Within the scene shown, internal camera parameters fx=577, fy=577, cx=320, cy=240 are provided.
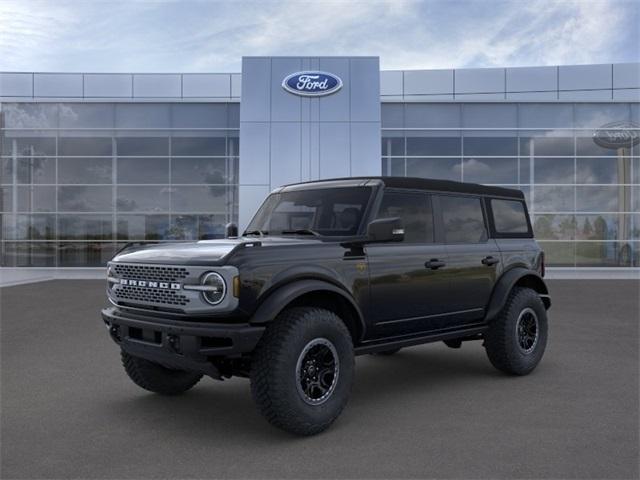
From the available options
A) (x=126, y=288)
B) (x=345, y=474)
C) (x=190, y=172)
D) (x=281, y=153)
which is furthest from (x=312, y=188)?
(x=190, y=172)

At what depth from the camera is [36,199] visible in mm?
25016

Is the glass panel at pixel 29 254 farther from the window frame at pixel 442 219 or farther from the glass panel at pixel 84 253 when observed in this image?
the window frame at pixel 442 219

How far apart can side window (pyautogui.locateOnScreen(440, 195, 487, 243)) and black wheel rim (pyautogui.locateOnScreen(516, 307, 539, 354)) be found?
1.00 meters

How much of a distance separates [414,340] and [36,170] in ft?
79.9

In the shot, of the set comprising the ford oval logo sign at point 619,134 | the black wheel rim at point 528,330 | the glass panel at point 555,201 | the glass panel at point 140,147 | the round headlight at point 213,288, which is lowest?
the black wheel rim at point 528,330

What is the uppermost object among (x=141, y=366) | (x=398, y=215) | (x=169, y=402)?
(x=398, y=215)

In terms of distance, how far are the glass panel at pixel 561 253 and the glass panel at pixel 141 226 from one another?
648 inches

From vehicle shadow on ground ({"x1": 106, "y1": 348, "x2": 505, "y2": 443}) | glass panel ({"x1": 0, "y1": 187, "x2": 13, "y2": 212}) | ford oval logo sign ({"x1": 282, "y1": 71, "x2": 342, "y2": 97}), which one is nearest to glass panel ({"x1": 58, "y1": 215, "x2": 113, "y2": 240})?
glass panel ({"x1": 0, "y1": 187, "x2": 13, "y2": 212})

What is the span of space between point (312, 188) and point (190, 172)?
20337mm

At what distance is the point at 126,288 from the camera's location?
473 centimetres

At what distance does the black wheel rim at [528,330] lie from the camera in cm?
627

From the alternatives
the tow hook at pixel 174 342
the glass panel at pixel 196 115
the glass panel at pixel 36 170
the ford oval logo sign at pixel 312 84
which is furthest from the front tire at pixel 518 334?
the glass panel at pixel 36 170

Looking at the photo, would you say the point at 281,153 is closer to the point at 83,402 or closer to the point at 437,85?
the point at 437,85

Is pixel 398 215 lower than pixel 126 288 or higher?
higher
